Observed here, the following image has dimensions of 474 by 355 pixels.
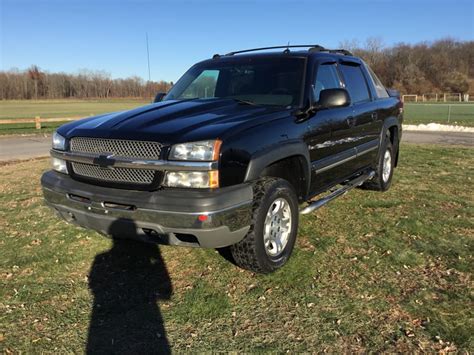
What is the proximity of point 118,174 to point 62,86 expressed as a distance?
Result: 12508cm

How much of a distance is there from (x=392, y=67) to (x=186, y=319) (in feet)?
340

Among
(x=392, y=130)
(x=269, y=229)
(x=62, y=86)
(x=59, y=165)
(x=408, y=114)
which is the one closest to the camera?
(x=269, y=229)

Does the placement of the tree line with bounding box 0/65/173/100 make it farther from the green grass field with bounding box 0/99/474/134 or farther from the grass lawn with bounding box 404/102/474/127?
the grass lawn with bounding box 404/102/474/127

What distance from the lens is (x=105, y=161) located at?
334cm

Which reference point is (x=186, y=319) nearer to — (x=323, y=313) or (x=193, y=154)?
(x=323, y=313)

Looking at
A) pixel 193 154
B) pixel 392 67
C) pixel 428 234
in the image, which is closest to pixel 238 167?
pixel 193 154

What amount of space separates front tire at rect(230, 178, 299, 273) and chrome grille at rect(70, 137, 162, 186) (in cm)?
88

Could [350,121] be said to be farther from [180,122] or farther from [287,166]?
[180,122]

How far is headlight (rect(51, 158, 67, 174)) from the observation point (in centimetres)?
387

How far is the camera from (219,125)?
10.9 ft

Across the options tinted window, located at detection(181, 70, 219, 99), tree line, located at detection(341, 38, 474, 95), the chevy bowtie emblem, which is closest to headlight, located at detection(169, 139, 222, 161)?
the chevy bowtie emblem

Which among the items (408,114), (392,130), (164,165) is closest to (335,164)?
(164,165)

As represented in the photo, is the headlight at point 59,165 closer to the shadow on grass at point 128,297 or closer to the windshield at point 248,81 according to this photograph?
the shadow on grass at point 128,297

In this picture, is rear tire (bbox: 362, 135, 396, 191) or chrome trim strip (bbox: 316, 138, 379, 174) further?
rear tire (bbox: 362, 135, 396, 191)
